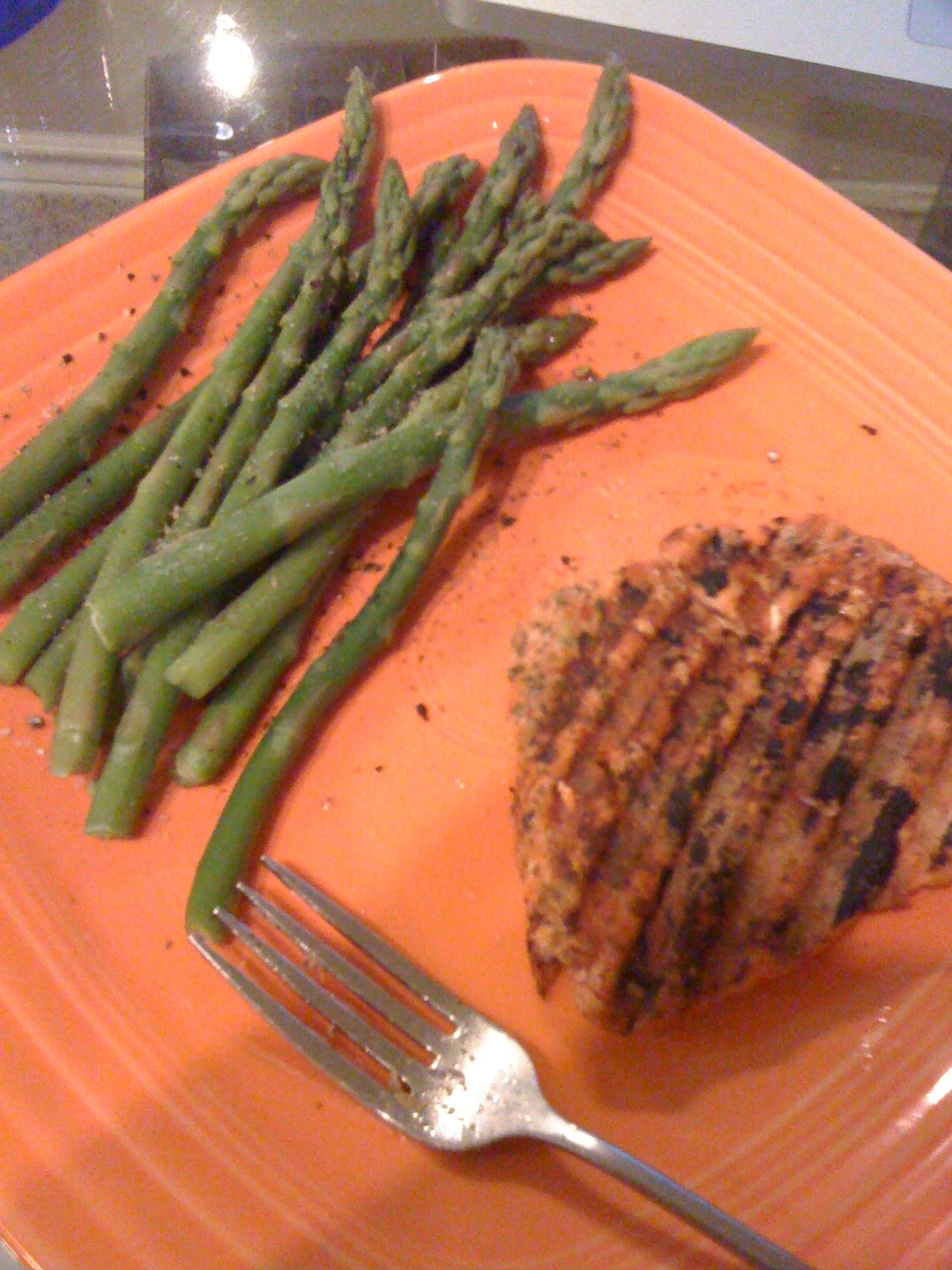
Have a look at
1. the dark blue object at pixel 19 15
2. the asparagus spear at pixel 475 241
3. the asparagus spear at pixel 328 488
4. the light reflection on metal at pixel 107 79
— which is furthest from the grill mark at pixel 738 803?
the dark blue object at pixel 19 15

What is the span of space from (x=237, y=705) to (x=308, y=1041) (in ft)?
2.57

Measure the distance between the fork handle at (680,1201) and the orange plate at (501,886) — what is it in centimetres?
19

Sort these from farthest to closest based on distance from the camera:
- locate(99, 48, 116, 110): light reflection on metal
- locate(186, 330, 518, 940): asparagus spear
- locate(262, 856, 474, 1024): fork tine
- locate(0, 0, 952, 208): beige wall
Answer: locate(99, 48, 116, 110): light reflection on metal
locate(0, 0, 952, 208): beige wall
locate(186, 330, 518, 940): asparagus spear
locate(262, 856, 474, 1024): fork tine

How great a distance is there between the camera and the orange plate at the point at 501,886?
66.1 inches

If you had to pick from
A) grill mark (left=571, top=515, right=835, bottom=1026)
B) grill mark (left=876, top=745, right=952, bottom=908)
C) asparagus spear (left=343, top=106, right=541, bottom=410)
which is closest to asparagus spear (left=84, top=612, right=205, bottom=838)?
asparagus spear (left=343, top=106, right=541, bottom=410)

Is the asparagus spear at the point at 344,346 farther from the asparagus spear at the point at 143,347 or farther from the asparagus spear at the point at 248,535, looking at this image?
the asparagus spear at the point at 143,347

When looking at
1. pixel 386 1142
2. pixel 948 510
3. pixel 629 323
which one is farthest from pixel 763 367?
pixel 386 1142

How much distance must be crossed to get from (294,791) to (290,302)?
1380 mm

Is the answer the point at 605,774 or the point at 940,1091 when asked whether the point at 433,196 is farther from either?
the point at 940,1091

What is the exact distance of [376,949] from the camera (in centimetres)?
183

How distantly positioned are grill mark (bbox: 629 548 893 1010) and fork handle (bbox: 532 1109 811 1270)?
308 millimetres

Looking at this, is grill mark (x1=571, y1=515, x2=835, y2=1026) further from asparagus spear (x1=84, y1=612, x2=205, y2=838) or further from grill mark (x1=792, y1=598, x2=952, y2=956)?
asparagus spear (x1=84, y1=612, x2=205, y2=838)

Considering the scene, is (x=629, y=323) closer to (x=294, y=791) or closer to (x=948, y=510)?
(x=948, y=510)

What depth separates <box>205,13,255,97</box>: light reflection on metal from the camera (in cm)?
361
